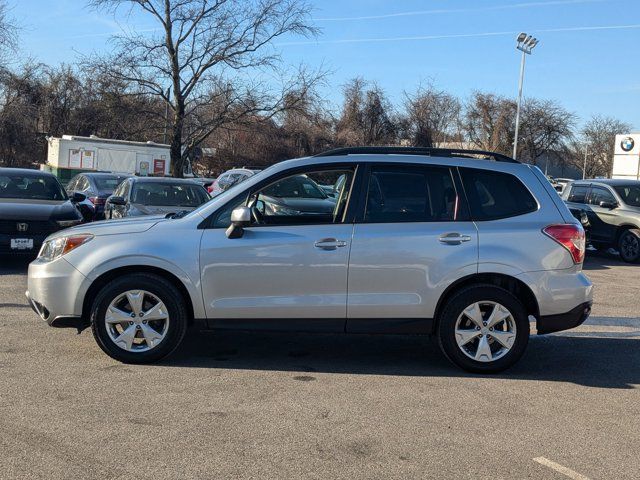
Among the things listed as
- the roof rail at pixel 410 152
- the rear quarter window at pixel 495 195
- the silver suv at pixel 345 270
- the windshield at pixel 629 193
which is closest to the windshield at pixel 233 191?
the silver suv at pixel 345 270

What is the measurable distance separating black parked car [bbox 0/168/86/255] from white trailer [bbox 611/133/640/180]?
2862 cm

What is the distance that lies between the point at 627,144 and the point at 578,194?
63.9 ft

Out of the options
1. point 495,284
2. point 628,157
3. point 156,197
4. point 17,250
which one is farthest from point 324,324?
point 628,157

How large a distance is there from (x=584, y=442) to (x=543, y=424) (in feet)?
1.16

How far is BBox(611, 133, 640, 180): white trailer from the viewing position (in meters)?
33.2

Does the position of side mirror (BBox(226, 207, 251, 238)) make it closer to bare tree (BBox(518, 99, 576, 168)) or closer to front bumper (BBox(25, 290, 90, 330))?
front bumper (BBox(25, 290, 90, 330))

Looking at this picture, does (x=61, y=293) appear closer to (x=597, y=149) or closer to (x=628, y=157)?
(x=628, y=157)

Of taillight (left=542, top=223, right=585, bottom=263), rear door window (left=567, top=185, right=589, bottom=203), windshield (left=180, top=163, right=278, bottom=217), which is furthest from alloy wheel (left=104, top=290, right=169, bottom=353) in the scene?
rear door window (left=567, top=185, right=589, bottom=203)

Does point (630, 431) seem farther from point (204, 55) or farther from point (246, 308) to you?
point (204, 55)

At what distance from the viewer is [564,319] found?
604 cm

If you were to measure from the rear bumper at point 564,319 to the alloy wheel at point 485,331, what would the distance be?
0.31 m

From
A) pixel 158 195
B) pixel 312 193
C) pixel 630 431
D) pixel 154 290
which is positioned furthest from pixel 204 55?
pixel 630 431

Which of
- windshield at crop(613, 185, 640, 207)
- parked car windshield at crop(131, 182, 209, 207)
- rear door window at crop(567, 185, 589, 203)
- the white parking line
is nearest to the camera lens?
the white parking line

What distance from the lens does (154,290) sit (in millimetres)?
5844
